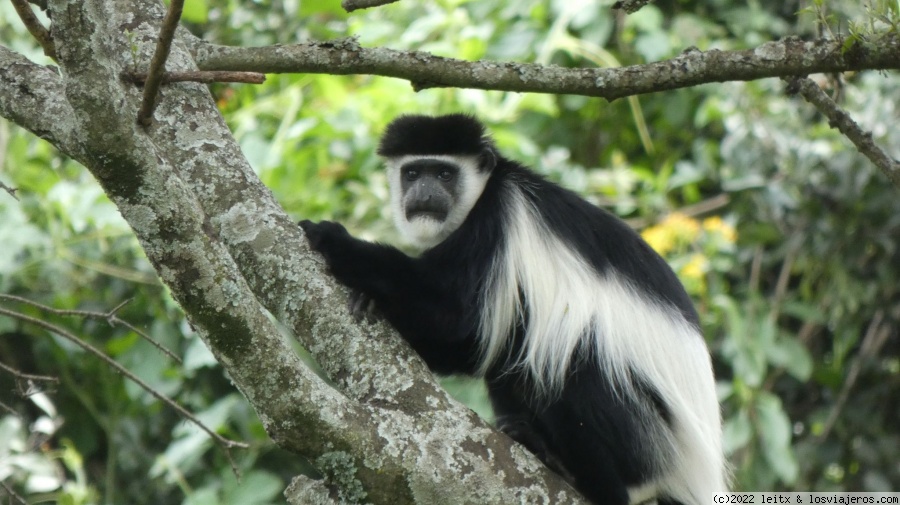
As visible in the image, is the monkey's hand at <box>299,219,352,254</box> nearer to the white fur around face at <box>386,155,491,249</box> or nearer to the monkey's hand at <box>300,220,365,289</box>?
the monkey's hand at <box>300,220,365,289</box>

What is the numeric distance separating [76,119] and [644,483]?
173cm

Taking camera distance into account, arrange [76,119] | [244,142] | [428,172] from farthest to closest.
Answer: [244,142]
[428,172]
[76,119]

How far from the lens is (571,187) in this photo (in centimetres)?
427

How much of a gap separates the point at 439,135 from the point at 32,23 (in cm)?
149

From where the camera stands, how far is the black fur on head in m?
2.96

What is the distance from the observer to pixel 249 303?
1499 millimetres

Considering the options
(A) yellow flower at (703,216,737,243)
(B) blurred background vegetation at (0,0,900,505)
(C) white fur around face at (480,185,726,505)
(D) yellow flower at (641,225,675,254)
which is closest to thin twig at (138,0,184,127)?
(C) white fur around face at (480,185,726,505)

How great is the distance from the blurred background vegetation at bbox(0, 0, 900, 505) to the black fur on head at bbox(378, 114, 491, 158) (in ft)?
2.75

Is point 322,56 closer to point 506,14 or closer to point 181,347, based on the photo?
point 181,347

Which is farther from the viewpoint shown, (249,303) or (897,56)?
(897,56)

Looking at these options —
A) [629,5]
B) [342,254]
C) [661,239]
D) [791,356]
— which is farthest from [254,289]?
[791,356]

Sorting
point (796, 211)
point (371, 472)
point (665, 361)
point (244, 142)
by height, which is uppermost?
point (244, 142)

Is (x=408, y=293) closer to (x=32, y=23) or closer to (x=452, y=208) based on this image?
(x=452, y=208)

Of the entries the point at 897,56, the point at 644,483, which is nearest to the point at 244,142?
the point at 644,483
